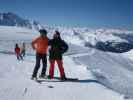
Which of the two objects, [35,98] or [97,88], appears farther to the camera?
[97,88]

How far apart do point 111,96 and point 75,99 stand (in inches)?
54.4

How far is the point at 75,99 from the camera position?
9.63 meters

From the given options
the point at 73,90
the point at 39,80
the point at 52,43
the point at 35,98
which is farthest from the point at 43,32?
the point at 35,98

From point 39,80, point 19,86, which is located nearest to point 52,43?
point 39,80

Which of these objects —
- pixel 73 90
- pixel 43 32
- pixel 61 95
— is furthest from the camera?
pixel 43 32

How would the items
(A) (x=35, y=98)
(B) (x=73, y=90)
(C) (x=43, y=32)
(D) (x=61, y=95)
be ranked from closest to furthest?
(A) (x=35, y=98) < (D) (x=61, y=95) < (B) (x=73, y=90) < (C) (x=43, y=32)

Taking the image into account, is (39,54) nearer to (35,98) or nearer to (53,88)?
(53,88)

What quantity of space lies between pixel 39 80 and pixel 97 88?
2418mm

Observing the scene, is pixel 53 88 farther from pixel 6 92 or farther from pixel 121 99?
pixel 121 99

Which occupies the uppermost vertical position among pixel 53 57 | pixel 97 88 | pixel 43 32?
pixel 43 32

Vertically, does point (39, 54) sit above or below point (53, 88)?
above

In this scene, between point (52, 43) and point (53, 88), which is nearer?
point (53, 88)

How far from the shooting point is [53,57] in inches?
500

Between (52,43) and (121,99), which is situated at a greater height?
(52,43)
